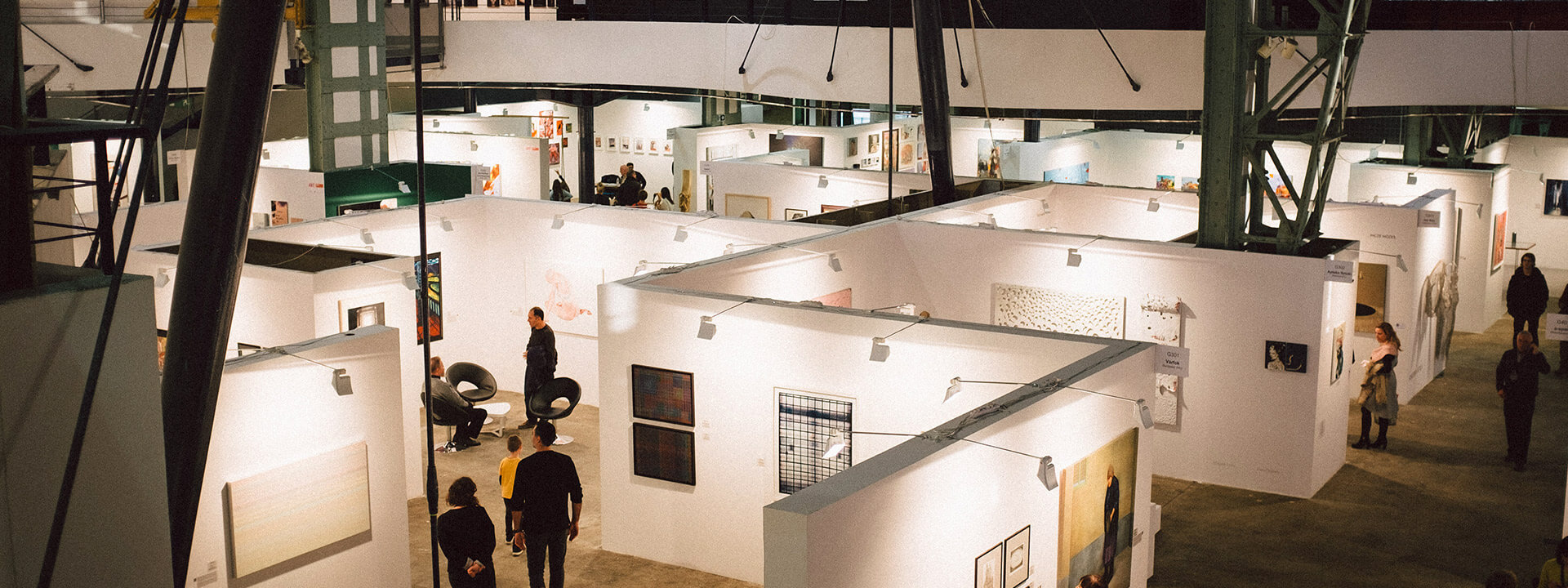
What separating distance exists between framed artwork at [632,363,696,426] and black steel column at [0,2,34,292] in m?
4.48

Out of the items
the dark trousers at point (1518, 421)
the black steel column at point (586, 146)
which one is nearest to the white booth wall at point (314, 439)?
the dark trousers at point (1518, 421)

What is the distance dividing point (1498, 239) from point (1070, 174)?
617 centimetres

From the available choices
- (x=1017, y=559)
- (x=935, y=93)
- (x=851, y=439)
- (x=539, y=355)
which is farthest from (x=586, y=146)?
(x=1017, y=559)

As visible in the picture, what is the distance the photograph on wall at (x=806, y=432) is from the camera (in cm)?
838

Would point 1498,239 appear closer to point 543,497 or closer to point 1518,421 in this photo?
point 1518,421

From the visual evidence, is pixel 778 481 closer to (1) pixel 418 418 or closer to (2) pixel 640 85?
(1) pixel 418 418

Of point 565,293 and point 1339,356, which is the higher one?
point 565,293

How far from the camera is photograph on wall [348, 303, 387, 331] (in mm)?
10516

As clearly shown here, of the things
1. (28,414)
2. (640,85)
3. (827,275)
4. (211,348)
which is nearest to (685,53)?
(640,85)

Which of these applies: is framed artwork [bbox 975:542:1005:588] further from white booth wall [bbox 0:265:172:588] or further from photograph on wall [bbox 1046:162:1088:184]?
photograph on wall [bbox 1046:162:1088:184]

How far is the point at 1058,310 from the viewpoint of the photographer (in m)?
11.4

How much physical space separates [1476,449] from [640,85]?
13278 mm

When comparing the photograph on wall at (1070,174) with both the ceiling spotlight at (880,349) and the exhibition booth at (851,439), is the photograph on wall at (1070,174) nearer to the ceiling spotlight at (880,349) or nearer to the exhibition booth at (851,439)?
the exhibition booth at (851,439)

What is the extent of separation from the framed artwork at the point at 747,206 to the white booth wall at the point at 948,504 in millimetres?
9929
